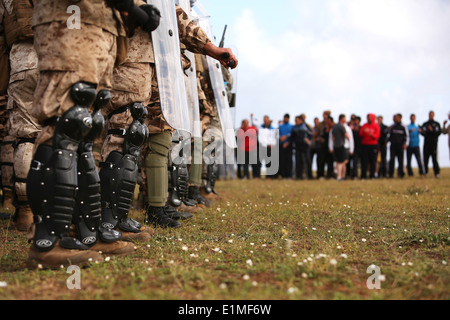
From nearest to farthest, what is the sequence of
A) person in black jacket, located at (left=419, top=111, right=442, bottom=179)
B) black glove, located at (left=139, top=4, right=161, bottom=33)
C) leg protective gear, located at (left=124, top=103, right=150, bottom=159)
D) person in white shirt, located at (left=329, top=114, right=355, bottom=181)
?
1. black glove, located at (left=139, top=4, right=161, bottom=33)
2. leg protective gear, located at (left=124, top=103, right=150, bottom=159)
3. person in white shirt, located at (left=329, top=114, right=355, bottom=181)
4. person in black jacket, located at (left=419, top=111, right=442, bottom=179)

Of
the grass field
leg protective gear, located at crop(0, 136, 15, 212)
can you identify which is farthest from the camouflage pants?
leg protective gear, located at crop(0, 136, 15, 212)

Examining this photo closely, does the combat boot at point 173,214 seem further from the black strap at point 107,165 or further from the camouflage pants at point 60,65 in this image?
the camouflage pants at point 60,65

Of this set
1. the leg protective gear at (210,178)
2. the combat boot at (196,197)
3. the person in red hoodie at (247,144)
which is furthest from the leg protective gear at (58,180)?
the person in red hoodie at (247,144)

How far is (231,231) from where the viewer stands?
4.18m

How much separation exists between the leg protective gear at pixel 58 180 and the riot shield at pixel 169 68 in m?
1.06

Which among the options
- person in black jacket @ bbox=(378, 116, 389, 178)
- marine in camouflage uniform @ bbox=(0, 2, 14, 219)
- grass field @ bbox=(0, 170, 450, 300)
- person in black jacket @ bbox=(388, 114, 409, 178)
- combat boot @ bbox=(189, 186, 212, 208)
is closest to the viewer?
grass field @ bbox=(0, 170, 450, 300)

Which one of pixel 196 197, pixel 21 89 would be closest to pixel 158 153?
pixel 21 89

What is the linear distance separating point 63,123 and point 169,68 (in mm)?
1421

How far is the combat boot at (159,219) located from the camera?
4.38 meters

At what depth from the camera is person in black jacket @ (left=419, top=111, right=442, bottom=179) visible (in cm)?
1625

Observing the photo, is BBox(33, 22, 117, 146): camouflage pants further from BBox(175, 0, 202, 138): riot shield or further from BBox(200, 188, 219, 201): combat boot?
BBox(200, 188, 219, 201): combat boot

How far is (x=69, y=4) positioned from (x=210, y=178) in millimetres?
5333

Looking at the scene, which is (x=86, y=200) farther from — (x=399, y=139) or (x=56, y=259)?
(x=399, y=139)

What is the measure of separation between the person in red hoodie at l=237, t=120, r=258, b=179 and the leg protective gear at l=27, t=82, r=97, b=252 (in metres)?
12.6
